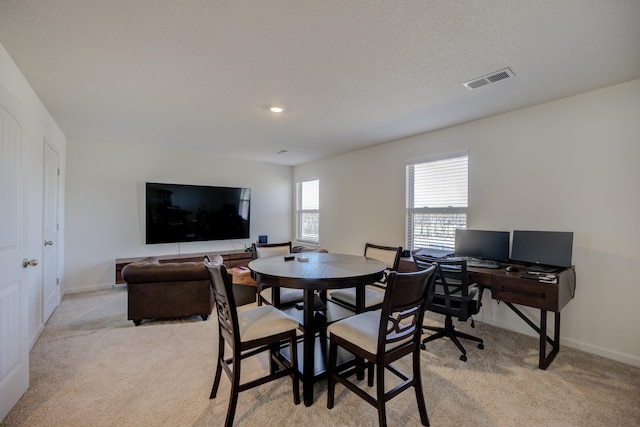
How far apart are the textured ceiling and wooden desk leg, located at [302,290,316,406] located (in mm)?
1732

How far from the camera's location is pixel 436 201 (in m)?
3.90

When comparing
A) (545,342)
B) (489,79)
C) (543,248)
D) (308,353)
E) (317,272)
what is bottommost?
(545,342)

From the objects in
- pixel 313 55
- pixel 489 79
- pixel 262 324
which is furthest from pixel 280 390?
pixel 489 79

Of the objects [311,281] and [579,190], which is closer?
[311,281]

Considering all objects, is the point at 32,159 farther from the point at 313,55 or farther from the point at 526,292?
the point at 526,292

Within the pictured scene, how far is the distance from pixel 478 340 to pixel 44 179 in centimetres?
487

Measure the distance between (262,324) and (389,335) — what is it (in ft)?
2.62

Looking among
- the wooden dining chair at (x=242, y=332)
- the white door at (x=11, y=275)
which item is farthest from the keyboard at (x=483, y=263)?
the white door at (x=11, y=275)

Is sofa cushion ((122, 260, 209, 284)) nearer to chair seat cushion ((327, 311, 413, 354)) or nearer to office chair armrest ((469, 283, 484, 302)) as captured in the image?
chair seat cushion ((327, 311, 413, 354))

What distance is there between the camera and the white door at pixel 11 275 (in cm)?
177

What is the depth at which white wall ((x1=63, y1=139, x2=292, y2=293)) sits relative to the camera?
4.54m

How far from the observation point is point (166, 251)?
5.25 metres

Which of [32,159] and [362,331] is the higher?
[32,159]

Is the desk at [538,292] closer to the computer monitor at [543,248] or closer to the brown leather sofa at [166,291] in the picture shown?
the computer monitor at [543,248]
